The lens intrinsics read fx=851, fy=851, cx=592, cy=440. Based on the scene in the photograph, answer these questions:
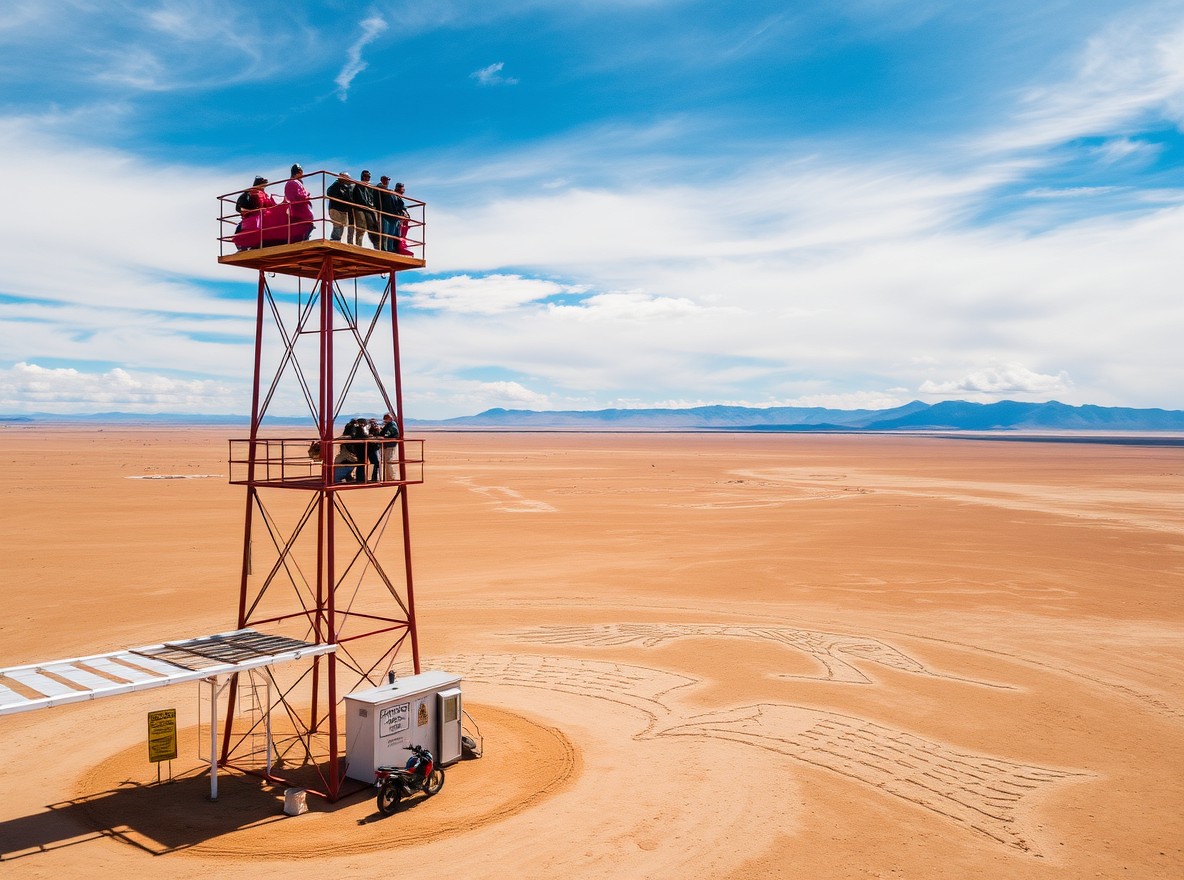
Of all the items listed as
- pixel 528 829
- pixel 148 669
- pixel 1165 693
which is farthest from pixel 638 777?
pixel 1165 693

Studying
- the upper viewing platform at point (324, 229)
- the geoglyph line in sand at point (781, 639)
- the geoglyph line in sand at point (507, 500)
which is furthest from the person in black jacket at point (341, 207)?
the geoglyph line in sand at point (507, 500)

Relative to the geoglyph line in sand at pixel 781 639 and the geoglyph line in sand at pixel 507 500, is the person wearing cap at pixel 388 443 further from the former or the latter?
the geoglyph line in sand at pixel 507 500

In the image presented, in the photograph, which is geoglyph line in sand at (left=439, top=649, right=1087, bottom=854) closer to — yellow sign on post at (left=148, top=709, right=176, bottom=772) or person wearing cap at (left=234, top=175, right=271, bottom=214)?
yellow sign on post at (left=148, top=709, right=176, bottom=772)

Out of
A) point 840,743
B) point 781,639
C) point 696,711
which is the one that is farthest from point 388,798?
point 781,639

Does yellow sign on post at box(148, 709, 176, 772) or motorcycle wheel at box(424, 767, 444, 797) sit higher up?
yellow sign on post at box(148, 709, 176, 772)

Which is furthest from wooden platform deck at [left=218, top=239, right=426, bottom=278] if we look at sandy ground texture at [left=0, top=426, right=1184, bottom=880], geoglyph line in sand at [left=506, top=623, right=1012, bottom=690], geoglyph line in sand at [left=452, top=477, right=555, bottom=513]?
geoglyph line in sand at [left=452, top=477, right=555, bottom=513]

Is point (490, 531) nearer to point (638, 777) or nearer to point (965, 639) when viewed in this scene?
point (965, 639)

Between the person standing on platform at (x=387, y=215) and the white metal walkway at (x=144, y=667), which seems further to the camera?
the person standing on platform at (x=387, y=215)

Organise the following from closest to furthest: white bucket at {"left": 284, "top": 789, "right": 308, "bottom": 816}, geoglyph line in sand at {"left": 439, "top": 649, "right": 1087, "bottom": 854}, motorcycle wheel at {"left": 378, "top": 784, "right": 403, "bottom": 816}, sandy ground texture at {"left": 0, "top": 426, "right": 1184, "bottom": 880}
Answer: sandy ground texture at {"left": 0, "top": 426, "right": 1184, "bottom": 880} < motorcycle wheel at {"left": 378, "top": 784, "right": 403, "bottom": 816} < white bucket at {"left": 284, "top": 789, "right": 308, "bottom": 816} < geoglyph line in sand at {"left": 439, "top": 649, "right": 1087, "bottom": 854}
